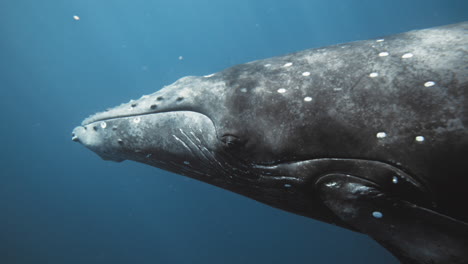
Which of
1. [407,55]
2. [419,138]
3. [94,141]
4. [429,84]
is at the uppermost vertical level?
[407,55]

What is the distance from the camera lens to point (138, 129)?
455cm

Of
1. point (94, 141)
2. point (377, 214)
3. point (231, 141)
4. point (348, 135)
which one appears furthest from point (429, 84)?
point (94, 141)

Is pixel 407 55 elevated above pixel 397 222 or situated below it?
above

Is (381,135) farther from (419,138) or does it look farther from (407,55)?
(407,55)

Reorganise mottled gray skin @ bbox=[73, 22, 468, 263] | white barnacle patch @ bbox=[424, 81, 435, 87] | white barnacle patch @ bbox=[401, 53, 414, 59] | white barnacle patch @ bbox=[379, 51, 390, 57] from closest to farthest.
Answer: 1. mottled gray skin @ bbox=[73, 22, 468, 263]
2. white barnacle patch @ bbox=[424, 81, 435, 87]
3. white barnacle patch @ bbox=[401, 53, 414, 59]
4. white barnacle patch @ bbox=[379, 51, 390, 57]

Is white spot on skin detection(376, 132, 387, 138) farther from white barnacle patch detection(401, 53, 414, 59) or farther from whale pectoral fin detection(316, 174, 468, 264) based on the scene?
white barnacle patch detection(401, 53, 414, 59)

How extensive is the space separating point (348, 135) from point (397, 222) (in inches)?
38.9

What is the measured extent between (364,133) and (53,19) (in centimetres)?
6626

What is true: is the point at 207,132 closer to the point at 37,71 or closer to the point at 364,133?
the point at 364,133

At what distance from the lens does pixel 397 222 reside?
2689 millimetres

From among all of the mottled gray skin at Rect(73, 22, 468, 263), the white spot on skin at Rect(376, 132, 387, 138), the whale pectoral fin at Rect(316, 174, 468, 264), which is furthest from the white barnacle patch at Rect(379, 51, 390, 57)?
the whale pectoral fin at Rect(316, 174, 468, 264)

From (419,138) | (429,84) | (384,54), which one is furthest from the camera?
(384,54)

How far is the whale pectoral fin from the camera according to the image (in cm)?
242

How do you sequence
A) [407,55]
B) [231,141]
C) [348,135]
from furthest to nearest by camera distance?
1. [231,141]
2. [407,55]
3. [348,135]
